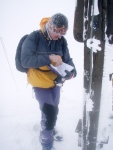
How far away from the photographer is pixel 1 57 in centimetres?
798

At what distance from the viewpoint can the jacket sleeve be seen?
239 centimetres

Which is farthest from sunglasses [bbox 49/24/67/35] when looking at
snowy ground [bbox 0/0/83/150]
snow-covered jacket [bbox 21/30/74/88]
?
snowy ground [bbox 0/0/83/150]

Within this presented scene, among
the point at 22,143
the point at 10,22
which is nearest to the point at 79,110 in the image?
the point at 22,143

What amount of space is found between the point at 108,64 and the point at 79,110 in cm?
229

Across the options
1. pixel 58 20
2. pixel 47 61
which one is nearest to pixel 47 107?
pixel 47 61

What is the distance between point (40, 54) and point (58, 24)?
1.46ft

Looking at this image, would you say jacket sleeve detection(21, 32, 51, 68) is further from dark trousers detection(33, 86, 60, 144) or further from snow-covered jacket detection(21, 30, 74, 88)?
dark trousers detection(33, 86, 60, 144)

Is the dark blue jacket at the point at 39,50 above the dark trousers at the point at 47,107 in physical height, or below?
above

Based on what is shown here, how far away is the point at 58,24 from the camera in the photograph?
2.38 meters

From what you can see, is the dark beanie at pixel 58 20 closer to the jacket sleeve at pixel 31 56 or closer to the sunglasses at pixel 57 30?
the sunglasses at pixel 57 30

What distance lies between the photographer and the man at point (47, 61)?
7.88 feet

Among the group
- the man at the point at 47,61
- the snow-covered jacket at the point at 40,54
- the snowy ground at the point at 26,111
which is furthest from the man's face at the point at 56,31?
the snowy ground at the point at 26,111

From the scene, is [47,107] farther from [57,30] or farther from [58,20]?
[58,20]

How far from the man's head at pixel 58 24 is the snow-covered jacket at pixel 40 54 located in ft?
0.60
